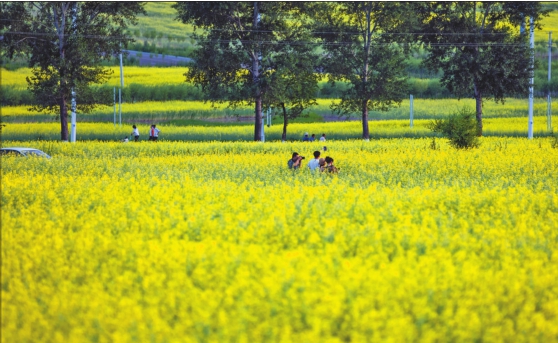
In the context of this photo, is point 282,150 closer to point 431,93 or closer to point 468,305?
point 468,305

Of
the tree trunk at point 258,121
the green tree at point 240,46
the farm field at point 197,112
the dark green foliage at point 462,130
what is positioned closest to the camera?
the dark green foliage at point 462,130

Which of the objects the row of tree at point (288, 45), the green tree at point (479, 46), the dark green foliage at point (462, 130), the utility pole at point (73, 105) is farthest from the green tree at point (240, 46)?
the dark green foliage at point (462, 130)

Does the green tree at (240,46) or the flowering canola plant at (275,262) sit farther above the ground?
the green tree at (240,46)

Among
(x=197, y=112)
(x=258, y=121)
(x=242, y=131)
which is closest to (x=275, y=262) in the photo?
(x=258, y=121)

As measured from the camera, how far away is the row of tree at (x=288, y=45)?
44719 mm

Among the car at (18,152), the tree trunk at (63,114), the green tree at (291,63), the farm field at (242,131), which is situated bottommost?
the car at (18,152)

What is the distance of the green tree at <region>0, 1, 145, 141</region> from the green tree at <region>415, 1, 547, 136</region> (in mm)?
20177

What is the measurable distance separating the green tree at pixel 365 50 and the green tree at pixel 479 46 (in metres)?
2.27

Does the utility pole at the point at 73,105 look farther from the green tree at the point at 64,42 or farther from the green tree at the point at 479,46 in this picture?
the green tree at the point at 479,46

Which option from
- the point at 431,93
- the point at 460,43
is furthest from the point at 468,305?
the point at 431,93

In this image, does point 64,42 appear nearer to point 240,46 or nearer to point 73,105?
point 73,105

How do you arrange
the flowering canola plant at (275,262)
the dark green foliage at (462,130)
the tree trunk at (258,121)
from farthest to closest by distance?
1. the tree trunk at (258,121)
2. the dark green foliage at (462,130)
3. the flowering canola plant at (275,262)

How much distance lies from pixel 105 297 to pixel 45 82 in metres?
35.7

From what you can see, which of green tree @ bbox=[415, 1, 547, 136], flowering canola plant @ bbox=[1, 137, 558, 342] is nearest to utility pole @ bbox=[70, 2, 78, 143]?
green tree @ bbox=[415, 1, 547, 136]
